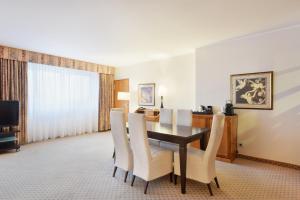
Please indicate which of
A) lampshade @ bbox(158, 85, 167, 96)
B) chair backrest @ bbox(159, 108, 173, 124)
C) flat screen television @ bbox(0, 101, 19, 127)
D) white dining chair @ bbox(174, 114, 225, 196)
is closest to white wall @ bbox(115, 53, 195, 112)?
lampshade @ bbox(158, 85, 167, 96)

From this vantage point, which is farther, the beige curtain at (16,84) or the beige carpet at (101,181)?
the beige curtain at (16,84)

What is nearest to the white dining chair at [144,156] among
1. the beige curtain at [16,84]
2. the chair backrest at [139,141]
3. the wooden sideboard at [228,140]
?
the chair backrest at [139,141]

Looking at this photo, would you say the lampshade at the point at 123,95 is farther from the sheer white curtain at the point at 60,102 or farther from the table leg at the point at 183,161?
the table leg at the point at 183,161

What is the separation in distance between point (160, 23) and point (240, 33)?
1694mm

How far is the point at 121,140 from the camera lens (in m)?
2.87

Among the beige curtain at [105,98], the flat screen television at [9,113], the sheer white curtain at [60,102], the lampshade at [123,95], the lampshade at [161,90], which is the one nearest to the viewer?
the flat screen television at [9,113]

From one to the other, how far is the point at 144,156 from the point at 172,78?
131 inches

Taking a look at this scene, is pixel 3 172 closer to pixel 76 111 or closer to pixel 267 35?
pixel 76 111

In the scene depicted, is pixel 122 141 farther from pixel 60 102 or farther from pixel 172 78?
pixel 60 102

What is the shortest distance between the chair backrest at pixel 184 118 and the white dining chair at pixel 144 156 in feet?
3.35

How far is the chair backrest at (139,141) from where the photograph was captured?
245cm

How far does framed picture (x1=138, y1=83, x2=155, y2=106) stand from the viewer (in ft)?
19.6

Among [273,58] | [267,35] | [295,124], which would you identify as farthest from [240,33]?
[295,124]

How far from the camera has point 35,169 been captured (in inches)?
129
